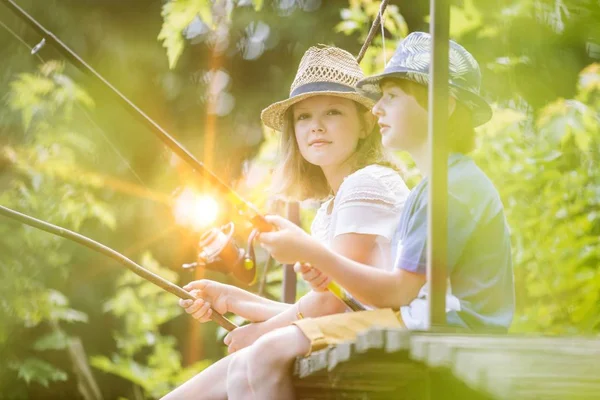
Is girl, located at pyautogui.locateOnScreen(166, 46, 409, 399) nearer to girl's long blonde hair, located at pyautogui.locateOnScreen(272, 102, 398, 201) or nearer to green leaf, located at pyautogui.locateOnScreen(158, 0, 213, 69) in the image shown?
girl's long blonde hair, located at pyautogui.locateOnScreen(272, 102, 398, 201)

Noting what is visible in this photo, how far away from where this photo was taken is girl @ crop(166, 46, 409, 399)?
217cm

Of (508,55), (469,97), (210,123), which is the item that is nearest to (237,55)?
(210,123)

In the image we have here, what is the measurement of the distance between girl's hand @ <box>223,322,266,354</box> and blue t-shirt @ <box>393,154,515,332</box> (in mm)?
618

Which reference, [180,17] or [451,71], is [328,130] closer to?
[451,71]

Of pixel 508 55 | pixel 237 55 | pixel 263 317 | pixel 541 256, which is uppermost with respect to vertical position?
pixel 237 55

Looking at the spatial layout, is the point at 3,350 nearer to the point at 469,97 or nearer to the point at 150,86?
the point at 150,86

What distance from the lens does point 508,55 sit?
3.25 metres

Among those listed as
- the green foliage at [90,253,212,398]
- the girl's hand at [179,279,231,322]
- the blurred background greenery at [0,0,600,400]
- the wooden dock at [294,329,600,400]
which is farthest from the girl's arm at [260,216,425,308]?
the green foliage at [90,253,212,398]

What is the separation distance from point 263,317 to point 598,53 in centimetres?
158

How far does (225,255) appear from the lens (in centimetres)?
224

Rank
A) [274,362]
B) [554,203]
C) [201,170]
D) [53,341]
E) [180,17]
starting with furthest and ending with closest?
[53,341], [554,203], [180,17], [201,170], [274,362]

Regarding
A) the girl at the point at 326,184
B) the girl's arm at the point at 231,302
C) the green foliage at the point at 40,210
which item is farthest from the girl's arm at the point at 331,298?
the green foliage at the point at 40,210

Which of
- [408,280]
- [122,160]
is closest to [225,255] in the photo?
[408,280]

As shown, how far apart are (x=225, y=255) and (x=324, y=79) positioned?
0.53 m
